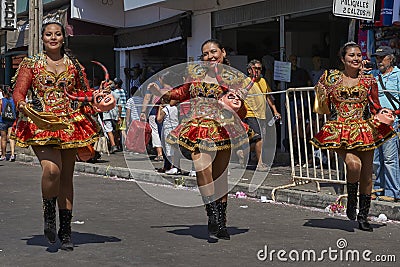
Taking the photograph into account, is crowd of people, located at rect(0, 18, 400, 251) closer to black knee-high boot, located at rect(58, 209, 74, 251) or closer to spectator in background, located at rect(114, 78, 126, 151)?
black knee-high boot, located at rect(58, 209, 74, 251)

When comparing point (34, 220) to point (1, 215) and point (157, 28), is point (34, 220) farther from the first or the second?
point (157, 28)

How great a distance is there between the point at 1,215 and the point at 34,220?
593 millimetres

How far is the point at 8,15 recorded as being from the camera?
2448 centimetres

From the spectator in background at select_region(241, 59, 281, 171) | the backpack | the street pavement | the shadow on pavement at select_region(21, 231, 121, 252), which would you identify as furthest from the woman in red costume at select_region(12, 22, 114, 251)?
the backpack

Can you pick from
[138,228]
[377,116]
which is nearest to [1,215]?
[138,228]

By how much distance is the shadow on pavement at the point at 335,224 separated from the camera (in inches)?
324

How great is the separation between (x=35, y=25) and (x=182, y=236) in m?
12.8

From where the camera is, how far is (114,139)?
1919cm

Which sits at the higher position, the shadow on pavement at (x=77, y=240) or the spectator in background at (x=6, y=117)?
the spectator in background at (x=6, y=117)

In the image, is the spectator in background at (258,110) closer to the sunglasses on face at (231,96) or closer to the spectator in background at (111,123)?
the sunglasses on face at (231,96)

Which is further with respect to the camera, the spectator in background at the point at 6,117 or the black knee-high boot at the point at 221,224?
the spectator in background at the point at 6,117

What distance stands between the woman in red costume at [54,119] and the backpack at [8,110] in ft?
35.7

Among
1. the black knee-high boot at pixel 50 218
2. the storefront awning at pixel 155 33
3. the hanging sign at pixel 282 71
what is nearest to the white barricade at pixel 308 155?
the hanging sign at pixel 282 71

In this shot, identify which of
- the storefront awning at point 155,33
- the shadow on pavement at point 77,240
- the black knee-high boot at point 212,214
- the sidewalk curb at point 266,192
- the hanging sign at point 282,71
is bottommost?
the shadow on pavement at point 77,240
